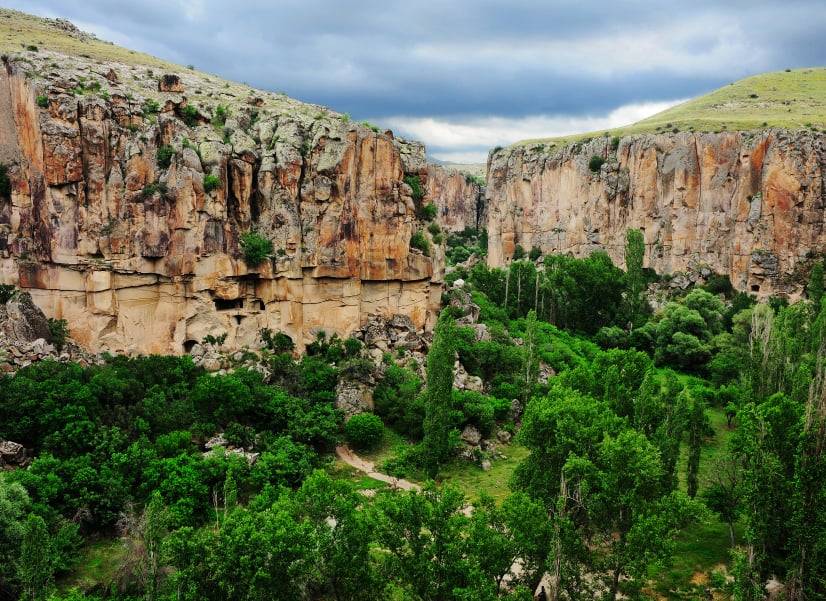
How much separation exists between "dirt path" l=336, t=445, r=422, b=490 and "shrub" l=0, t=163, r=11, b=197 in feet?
88.8

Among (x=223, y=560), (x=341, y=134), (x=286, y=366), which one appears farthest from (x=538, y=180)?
(x=223, y=560)

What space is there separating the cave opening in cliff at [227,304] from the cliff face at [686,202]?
58.2 metres

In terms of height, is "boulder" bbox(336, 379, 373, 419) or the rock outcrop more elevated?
the rock outcrop

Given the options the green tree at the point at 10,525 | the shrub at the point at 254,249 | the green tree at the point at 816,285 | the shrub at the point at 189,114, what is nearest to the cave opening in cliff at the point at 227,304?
the shrub at the point at 254,249

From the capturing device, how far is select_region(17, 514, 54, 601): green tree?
2156 centimetres

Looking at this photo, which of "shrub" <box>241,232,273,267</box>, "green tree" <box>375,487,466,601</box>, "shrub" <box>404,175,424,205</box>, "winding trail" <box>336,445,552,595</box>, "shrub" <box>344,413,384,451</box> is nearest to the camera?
"green tree" <box>375,487,466,601</box>

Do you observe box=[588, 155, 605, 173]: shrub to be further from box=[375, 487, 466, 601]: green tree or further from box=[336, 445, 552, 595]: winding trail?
box=[375, 487, 466, 601]: green tree

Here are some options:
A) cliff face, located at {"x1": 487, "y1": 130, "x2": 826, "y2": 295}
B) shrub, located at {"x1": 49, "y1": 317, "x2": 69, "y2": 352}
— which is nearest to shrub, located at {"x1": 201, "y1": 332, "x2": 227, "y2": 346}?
shrub, located at {"x1": 49, "y1": 317, "x2": 69, "y2": 352}

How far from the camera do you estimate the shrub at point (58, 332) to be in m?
41.2

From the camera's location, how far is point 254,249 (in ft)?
153

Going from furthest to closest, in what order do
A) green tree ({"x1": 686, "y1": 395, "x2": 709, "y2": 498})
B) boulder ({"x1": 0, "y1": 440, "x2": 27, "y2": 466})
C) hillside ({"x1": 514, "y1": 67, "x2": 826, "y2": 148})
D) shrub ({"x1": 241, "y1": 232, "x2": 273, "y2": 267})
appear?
hillside ({"x1": 514, "y1": 67, "x2": 826, "y2": 148})
shrub ({"x1": 241, "y1": 232, "x2": 273, "y2": 267})
green tree ({"x1": 686, "y1": 395, "x2": 709, "y2": 498})
boulder ({"x1": 0, "y1": 440, "x2": 27, "y2": 466})

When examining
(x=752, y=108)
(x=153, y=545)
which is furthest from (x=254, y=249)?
(x=752, y=108)

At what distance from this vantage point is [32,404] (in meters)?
33.0

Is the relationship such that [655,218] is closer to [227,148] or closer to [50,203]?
[227,148]
